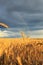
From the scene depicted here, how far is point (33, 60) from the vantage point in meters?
6.18

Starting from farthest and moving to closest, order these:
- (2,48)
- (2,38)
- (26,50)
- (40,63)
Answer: (2,38)
(2,48)
(26,50)
(40,63)

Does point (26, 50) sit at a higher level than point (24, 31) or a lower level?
lower

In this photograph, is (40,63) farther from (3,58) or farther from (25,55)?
(3,58)

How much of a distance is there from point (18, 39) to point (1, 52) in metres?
0.53

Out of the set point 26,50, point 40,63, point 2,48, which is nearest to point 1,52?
point 2,48

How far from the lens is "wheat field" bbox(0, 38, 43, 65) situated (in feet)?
20.4

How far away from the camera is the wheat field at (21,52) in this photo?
623 centimetres

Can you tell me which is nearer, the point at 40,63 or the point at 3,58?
the point at 40,63

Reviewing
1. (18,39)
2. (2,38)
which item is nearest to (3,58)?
(18,39)

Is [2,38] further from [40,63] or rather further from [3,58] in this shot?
[40,63]

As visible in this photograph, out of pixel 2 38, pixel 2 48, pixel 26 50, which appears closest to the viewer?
pixel 26 50

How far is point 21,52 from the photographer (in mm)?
6465

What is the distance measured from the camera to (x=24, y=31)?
285 inches

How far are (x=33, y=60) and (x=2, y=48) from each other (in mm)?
1038
